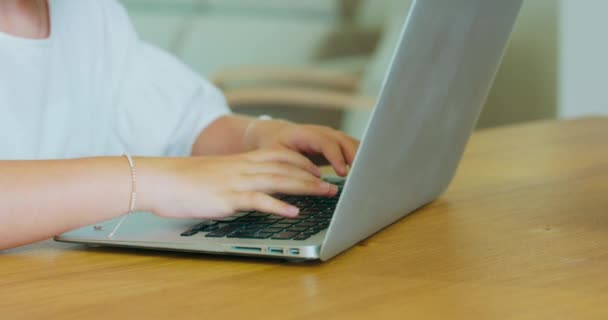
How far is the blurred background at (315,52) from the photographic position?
8.78ft

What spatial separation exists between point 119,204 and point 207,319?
0.83ft

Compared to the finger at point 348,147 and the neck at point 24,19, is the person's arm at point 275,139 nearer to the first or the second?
the finger at point 348,147

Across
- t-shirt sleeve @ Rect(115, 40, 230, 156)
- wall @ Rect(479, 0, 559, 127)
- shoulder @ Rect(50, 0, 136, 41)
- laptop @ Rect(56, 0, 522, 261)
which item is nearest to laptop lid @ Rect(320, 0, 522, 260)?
laptop @ Rect(56, 0, 522, 261)

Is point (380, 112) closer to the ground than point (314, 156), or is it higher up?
higher up

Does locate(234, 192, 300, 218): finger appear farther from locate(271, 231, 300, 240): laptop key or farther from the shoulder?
the shoulder

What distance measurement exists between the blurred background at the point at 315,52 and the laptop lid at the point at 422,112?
1.64 metres

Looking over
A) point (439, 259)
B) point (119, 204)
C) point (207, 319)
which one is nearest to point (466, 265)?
point (439, 259)

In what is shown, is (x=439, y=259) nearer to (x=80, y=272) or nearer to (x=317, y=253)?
(x=317, y=253)

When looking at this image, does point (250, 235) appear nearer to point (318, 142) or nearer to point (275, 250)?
point (275, 250)

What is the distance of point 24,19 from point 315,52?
1.82 meters

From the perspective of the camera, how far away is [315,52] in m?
2.93

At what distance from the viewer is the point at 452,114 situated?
0.79 metres

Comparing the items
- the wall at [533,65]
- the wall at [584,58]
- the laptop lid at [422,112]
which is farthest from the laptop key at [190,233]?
the wall at [533,65]

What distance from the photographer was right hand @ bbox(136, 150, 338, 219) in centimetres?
73
